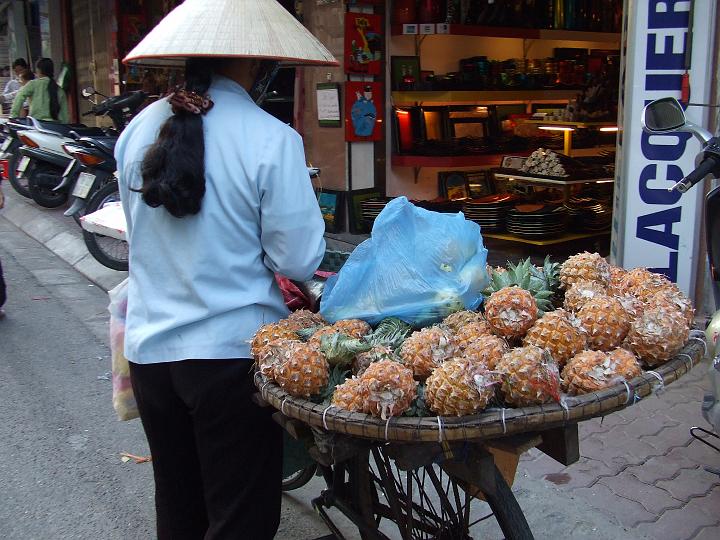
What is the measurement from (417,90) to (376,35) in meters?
0.66

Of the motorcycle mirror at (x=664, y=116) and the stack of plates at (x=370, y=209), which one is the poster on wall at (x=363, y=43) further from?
the motorcycle mirror at (x=664, y=116)

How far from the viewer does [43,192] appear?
9.95m

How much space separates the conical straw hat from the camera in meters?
2.13

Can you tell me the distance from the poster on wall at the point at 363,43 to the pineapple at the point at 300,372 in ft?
19.9

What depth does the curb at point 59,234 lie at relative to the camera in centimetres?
727

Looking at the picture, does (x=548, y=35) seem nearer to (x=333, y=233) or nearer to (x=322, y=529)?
(x=333, y=233)

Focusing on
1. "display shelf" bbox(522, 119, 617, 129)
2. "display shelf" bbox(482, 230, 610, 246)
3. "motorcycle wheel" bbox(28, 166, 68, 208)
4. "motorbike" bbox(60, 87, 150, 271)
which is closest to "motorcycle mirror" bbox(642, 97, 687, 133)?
"display shelf" bbox(482, 230, 610, 246)

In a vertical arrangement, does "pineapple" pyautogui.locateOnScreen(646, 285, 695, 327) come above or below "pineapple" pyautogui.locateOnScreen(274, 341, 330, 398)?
above

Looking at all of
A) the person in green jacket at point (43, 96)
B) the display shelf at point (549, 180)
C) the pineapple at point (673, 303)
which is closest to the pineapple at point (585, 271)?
the pineapple at point (673, 303)

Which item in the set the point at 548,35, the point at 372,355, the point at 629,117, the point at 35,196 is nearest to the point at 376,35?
the point at 548,35

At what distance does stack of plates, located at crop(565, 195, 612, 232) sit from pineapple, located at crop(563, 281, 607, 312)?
525 centimetres

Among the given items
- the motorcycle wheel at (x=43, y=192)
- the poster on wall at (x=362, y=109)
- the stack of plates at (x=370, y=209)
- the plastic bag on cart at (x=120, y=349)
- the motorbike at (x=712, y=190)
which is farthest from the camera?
the motorcycle wheel at (x=43, y=192)

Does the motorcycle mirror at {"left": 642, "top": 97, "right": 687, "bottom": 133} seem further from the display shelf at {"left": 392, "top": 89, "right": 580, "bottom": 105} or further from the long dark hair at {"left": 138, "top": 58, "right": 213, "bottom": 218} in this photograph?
the display shelf at {"left": 392, "top": 89, "right": 580, "bottom": 105}

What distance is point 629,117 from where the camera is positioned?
16.7 ft
